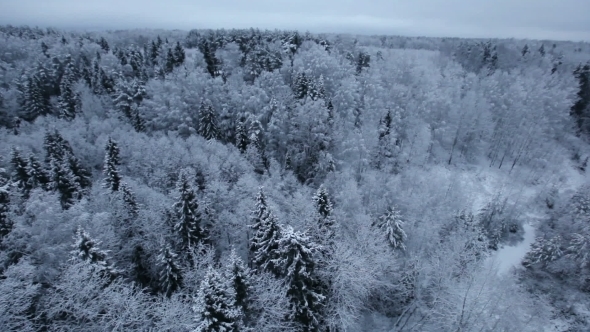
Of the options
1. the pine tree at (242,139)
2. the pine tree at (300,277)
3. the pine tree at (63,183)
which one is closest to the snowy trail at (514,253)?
the pine tree at (300,277)

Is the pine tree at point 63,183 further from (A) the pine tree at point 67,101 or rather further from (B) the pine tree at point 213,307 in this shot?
(A) the pine tree at point 67,101

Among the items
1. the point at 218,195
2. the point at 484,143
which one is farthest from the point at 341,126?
the point at 484,143

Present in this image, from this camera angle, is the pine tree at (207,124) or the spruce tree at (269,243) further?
the pine tree at (207,124)

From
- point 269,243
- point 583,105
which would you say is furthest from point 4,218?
point 583,105

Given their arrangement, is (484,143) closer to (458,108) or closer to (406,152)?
(458,108)

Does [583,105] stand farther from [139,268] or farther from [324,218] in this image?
[139,268]

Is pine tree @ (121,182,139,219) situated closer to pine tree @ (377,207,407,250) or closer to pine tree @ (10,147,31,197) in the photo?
pine tree @ (10,147,31,197)

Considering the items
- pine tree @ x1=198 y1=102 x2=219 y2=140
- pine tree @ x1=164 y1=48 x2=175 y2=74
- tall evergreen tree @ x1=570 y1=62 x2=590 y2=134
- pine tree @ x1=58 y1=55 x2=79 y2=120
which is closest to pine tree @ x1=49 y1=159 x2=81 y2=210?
pine tree @ x1=198 y1=102 x2=219 y2=140
